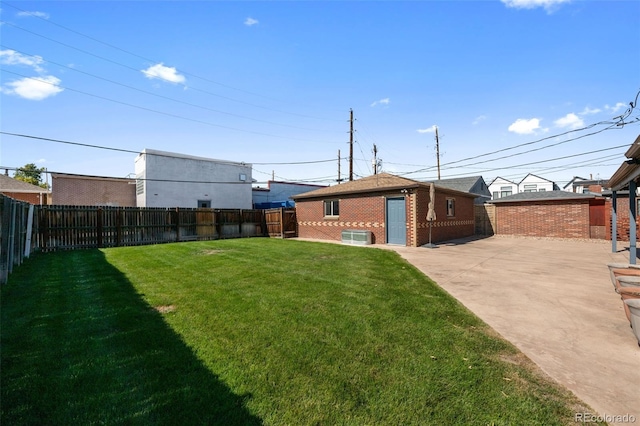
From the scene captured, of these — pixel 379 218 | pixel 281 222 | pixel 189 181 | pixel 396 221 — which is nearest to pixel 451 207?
pixel 396 221

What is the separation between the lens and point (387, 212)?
15758mm

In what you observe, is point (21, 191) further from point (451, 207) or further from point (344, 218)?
point (451, 207)

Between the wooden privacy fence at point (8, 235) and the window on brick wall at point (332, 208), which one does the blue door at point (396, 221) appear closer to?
the window on brick wall at point (332, 208)

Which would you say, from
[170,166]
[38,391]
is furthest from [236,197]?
[38,391]

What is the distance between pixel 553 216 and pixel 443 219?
826 centimetres

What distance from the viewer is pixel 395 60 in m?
13.7

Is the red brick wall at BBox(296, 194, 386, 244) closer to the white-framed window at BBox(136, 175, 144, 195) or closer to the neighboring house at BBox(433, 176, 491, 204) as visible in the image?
the white-framed window at BBox(136, 175, 144, 195)

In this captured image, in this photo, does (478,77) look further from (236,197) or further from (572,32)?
(236,197)

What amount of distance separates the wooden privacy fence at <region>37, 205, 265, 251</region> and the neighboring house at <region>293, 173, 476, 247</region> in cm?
462

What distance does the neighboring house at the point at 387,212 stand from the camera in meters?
14.9

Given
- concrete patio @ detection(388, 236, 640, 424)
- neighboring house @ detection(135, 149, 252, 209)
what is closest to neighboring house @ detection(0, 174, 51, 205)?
neighboring house @ detection(135, 149, 252, 209)

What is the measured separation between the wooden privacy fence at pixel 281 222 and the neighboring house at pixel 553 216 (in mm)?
14828

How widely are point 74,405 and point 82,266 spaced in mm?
7648

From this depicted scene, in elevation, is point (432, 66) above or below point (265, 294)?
above
